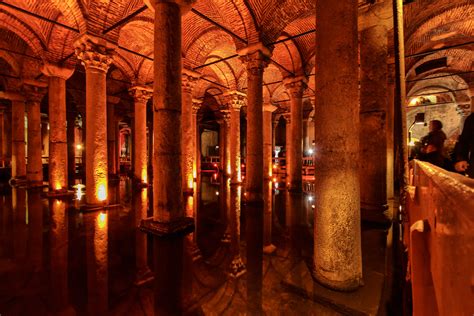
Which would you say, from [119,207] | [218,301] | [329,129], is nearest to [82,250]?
[218,301]

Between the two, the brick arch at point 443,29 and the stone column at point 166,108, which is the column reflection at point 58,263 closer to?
the stone column at point 166,108

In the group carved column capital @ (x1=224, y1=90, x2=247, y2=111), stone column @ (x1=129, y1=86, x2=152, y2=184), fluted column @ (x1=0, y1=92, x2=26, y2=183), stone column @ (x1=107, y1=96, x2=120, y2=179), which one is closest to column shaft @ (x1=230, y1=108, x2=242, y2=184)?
carved column capital @ (x1=224, y1=90, x2=247, y2=111)

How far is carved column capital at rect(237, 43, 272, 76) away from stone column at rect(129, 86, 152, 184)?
6.41m

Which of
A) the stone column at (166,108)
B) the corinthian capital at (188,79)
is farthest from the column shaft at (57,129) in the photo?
the stone column at (166,108)

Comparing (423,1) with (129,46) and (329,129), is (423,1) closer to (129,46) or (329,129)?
(329,129)

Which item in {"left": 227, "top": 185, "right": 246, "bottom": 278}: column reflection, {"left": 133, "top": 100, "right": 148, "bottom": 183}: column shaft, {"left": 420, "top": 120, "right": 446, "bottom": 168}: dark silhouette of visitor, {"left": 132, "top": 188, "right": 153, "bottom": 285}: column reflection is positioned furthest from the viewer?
{"left": 133, "top": 100, "right": 148, "bottom": 183}: column shaft

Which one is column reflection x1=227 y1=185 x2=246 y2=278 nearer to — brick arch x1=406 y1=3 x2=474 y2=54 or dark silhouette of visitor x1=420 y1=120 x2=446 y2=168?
dark silhouette of visitor x1=420 y1=120 x2=446 y2=168

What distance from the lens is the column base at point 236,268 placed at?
9.89 ft

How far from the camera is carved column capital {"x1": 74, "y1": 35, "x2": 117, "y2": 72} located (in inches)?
245

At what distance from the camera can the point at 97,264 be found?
3.31m

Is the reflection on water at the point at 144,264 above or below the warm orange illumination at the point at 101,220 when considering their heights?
below

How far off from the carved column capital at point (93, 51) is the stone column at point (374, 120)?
684 centimetres

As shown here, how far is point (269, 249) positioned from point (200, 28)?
27.4ft

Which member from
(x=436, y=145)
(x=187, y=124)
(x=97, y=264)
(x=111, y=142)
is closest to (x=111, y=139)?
(x=111, y=142)
